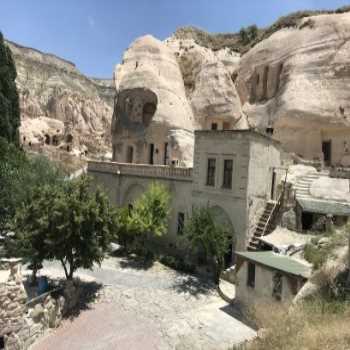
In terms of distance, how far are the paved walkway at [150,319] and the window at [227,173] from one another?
20.3 ft

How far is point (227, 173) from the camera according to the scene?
19188 millimetres

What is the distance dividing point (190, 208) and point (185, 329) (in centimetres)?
932

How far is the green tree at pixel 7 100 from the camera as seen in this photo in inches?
1168

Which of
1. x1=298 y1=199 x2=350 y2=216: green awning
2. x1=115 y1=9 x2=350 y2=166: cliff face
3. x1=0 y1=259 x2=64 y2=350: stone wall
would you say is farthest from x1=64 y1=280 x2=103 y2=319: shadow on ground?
x1=115 y1=9 x2=350 y2=166: cliff face

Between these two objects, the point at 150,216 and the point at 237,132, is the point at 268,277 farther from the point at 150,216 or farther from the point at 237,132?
the point at 150,216

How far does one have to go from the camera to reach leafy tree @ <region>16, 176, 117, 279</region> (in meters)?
14.1

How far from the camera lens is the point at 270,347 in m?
6.37

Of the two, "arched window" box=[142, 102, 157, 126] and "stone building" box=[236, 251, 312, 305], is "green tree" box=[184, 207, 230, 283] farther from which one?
"arched window" box=[142, 102, 157, 126]

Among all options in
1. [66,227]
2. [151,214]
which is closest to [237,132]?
[151,214]

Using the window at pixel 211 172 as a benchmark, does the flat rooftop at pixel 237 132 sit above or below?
above

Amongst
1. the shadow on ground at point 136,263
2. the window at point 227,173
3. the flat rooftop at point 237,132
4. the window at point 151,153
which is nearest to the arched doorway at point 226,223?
the window at point 227,173

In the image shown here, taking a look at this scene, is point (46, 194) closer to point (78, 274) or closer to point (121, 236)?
point (78, 274)

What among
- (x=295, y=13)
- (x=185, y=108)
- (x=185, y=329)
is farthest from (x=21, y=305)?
(x=295, y=13)

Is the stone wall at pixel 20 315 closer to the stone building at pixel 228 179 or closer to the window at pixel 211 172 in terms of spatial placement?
the stone building at pixel 228 179
